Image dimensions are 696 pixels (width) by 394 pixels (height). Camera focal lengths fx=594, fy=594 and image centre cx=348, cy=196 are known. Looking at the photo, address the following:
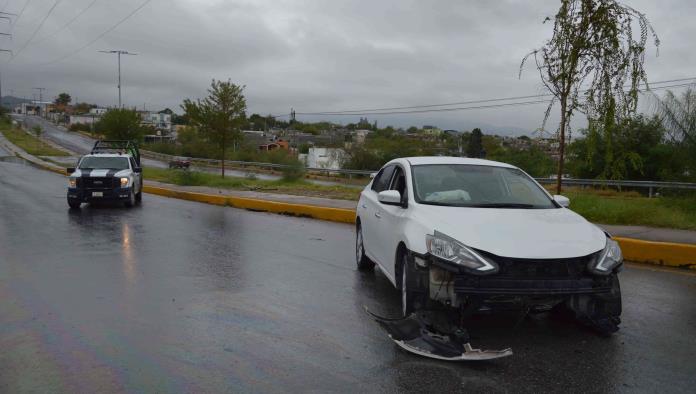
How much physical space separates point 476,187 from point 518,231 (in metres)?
1.34

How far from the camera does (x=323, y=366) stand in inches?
169

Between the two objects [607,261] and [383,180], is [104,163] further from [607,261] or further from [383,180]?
[607,261]

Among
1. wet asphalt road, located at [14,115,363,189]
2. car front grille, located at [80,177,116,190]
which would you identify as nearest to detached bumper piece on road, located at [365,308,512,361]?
car front grille, located at [80,177,116,190]

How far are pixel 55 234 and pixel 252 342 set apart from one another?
24.8 feet

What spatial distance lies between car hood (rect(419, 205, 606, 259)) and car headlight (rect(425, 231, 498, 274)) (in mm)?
59

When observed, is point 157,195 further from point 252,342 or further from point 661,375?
point 661,375

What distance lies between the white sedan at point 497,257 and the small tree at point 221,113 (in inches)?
938

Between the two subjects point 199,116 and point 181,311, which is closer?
point 181,311

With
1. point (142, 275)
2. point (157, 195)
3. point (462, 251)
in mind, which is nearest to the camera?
point (462, 251)

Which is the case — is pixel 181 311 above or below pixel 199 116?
below

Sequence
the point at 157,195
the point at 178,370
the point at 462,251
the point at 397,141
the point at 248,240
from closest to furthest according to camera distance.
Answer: the point at 178,370 < the point at 462,251 < the point at 248,240 < the point at 157,195 < the point at 397,141

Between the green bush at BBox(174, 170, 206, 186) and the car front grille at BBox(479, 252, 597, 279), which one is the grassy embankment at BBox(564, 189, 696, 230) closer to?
the car front grille at BBox(479, 252, 597, 279)

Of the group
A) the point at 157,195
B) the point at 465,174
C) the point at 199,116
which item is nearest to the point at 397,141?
the point at 199,116

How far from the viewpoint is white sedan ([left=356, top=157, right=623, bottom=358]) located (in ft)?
15.0
